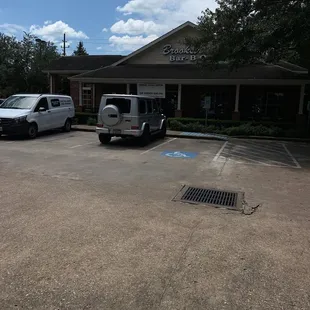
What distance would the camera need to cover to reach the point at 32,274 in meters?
3.41

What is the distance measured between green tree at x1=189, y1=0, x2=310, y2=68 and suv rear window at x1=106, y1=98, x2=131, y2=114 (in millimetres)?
5495

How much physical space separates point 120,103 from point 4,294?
1020cm

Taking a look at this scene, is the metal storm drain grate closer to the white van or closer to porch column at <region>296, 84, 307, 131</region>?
the white van

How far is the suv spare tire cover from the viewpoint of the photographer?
492 inches

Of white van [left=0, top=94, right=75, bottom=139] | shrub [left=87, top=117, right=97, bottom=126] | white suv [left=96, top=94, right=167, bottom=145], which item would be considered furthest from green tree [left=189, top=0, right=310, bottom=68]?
shrub [left=87, top=117, right=97, bottom=126]

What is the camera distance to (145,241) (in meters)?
4.28

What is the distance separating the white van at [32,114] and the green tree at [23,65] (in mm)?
22366

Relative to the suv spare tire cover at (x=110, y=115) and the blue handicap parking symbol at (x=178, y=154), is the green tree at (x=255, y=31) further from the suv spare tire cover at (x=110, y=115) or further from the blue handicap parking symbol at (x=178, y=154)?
the suv spare tire cover at (x=110, y=115)

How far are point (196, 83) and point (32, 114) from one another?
10.6 meters

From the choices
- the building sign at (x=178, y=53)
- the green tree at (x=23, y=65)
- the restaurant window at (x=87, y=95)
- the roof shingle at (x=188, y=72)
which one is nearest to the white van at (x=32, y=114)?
the roof shingle at (x=188, y=72)

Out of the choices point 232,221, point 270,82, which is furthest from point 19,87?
point 232,221

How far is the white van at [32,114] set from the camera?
13.6 m

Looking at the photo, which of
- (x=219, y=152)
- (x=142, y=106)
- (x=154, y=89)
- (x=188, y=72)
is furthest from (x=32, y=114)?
(x=188, y=72)

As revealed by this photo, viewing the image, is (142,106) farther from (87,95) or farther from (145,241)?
(87,95)
